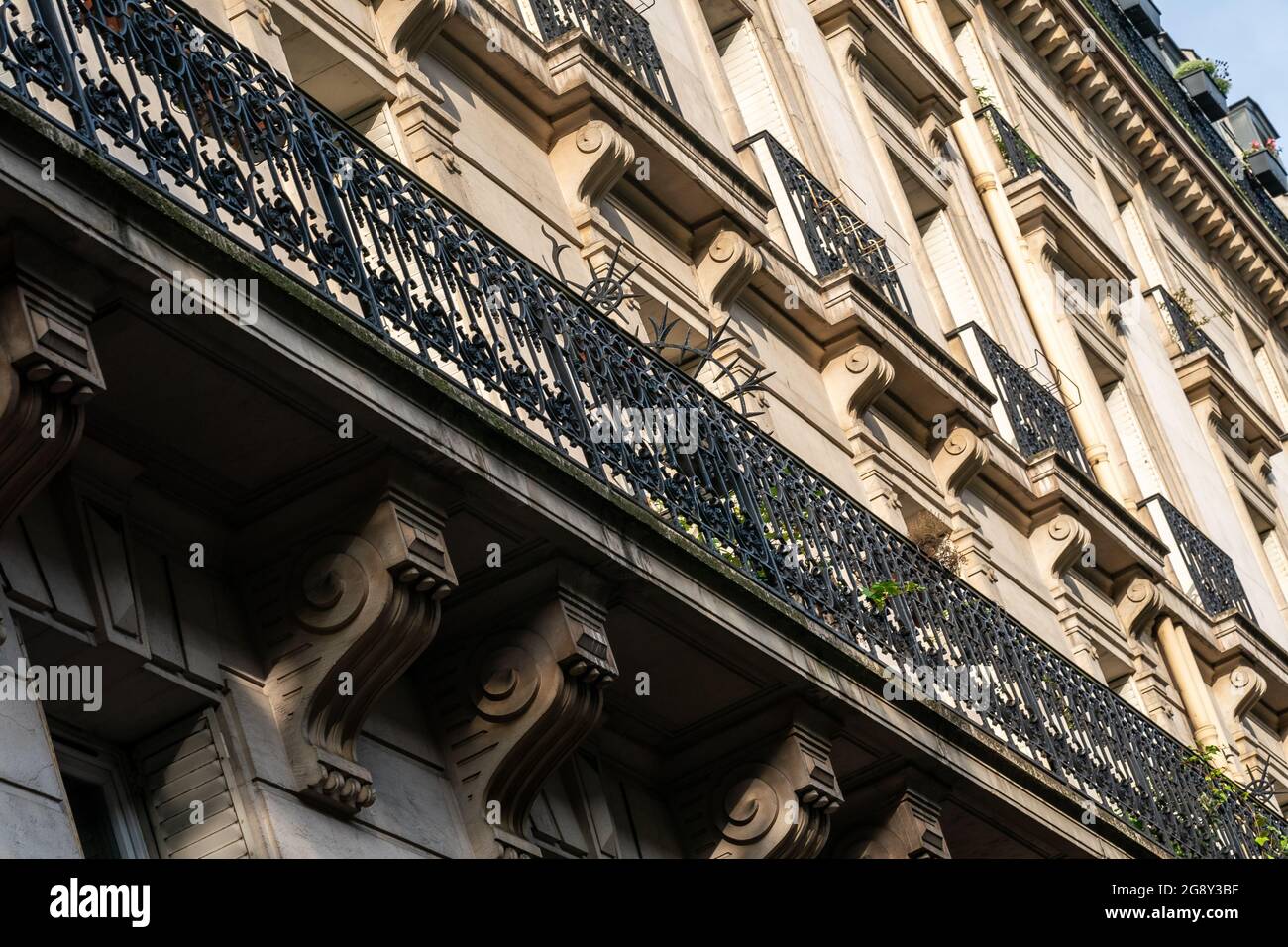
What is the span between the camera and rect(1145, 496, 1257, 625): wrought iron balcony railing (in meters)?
23.5

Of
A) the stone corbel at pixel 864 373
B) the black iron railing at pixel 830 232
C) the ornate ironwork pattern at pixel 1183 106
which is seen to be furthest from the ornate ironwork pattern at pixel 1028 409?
the ornate ironwork pattern at pixel 1183 106

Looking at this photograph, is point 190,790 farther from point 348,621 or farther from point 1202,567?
point 1202,567

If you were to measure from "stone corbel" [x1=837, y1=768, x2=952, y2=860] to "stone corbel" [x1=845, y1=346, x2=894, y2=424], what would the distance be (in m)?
5.42

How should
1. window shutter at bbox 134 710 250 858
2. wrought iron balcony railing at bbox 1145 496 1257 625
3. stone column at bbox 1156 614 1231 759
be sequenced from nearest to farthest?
window shutter at bbox 134 710 250 858 → stone column at bbox 1156 614 1231 759 → wrought iron balcony railing at bbox 1145 496 1257 625

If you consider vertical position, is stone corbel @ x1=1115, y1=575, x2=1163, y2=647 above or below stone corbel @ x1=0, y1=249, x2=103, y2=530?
above

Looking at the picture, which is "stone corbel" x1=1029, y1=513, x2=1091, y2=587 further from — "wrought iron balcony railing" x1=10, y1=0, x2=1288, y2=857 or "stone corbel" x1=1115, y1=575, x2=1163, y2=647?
"wrought iron balcony railing" x1=10, y1=0, x2=1288, y2=857

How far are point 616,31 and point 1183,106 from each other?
21445 millimetres

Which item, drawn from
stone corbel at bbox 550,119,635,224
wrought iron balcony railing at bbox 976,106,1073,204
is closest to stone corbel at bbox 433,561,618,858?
stone corbel at bbox 550,119,635,224

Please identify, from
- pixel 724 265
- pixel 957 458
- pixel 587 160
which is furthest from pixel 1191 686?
pixel 587 160

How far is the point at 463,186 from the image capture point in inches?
516

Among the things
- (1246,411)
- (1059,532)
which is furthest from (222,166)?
(1246,411)

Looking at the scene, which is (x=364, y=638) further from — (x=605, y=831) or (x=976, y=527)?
(x=976, y=527)

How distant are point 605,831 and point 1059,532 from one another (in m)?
9.90

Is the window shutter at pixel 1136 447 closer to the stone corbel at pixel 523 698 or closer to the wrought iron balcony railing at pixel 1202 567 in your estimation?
the wrought iron balcony railing at pixel 1202 567
